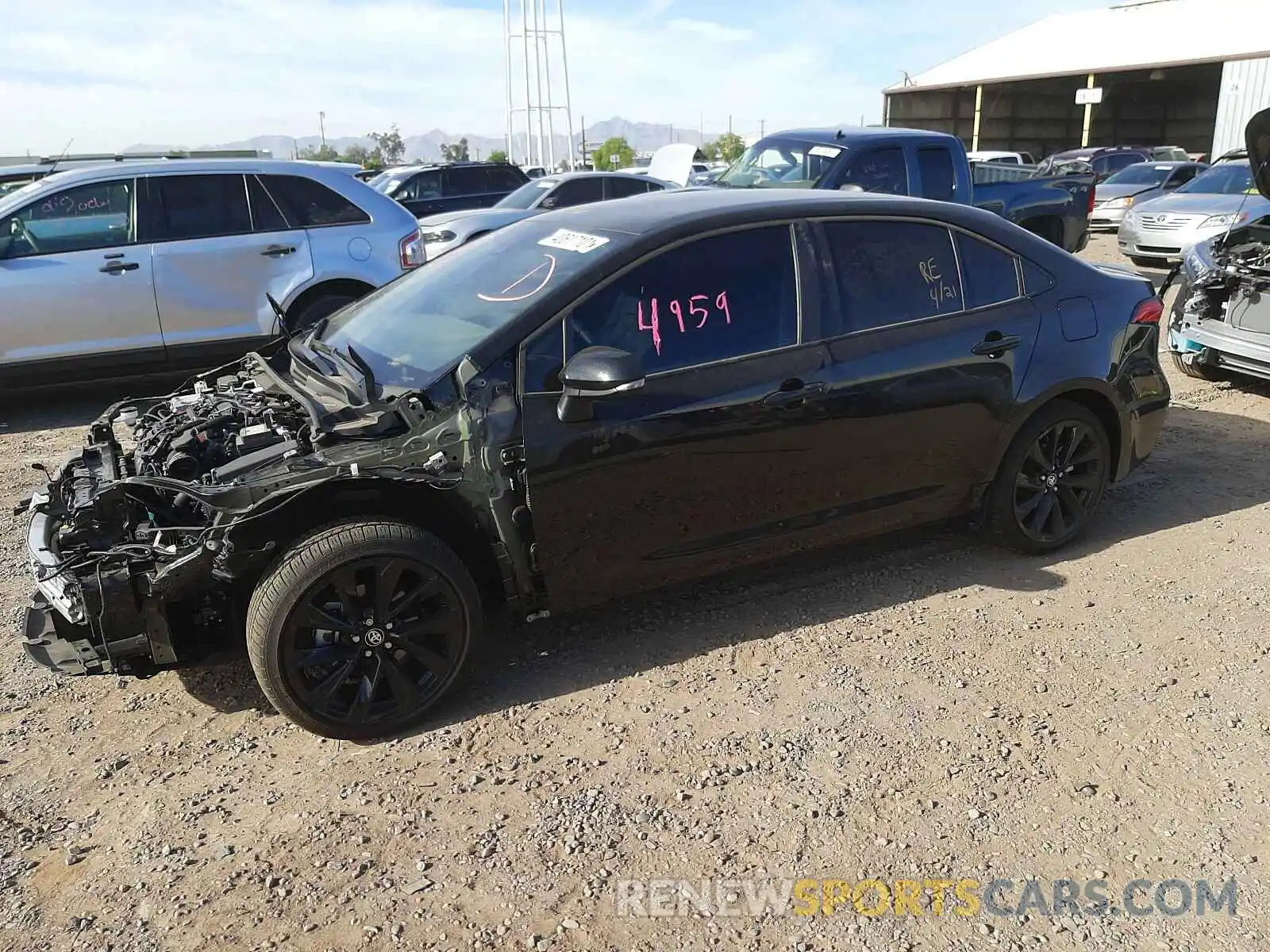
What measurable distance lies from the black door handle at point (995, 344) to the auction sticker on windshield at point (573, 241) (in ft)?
5.49

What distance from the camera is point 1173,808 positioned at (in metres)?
2.91

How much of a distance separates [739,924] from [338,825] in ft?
3.91

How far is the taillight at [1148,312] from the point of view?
467 cm

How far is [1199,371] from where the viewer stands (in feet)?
25.3

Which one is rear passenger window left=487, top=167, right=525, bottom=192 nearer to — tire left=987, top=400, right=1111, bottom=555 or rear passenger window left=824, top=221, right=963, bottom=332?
rear passenger window left=824, top=221, right=963, bottom=332

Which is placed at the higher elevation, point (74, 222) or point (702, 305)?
point (74, 222)

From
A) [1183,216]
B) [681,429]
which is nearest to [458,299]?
[681,429]

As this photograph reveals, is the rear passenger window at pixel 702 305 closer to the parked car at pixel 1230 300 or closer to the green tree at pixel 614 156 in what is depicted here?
the parked car at pixel 1230 300

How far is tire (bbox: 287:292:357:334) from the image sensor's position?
747 cm

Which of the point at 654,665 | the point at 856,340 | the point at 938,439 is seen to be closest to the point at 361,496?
the point at 654,665

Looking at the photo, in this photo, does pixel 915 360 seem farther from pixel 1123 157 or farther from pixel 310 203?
pixel 1123 157

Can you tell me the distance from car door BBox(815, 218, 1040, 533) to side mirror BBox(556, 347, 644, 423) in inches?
37.8

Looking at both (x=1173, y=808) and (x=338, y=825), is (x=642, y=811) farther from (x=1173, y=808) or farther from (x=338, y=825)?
(x=1173, y=808)

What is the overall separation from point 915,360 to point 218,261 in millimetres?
5452
